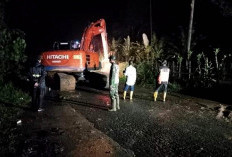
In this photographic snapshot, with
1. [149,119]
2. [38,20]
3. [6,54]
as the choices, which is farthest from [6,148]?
[38,20]

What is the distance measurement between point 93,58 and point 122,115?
22.5ft

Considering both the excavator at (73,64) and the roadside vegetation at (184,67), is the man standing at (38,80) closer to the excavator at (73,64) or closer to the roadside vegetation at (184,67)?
the excavator at (73,64)

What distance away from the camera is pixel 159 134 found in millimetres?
6398

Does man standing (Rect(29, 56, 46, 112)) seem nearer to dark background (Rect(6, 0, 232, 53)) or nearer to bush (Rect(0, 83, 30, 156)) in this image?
bush (Rect(0, 83, 30, 156))

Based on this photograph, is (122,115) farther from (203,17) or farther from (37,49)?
(37,49)

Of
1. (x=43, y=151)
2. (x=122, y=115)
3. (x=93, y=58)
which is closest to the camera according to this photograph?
(x=43, y=151)

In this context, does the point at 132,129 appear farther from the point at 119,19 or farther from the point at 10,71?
the point at 119,19

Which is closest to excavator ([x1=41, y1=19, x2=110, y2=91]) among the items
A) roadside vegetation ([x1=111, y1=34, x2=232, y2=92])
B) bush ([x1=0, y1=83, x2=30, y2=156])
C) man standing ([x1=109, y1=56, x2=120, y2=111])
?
bush ([x1=0, y1=83, x2=30, y2=156])

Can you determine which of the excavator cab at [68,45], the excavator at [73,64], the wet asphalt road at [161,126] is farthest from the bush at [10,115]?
the excavator cab at [68,45]

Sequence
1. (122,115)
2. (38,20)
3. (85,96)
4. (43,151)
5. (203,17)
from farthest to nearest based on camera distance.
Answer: (38,20), (203,17), (85,96), (122,115), (43,151)

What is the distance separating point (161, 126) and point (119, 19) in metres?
22.3

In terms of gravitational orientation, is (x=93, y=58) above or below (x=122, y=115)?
above

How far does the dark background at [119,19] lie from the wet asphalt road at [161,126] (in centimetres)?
897

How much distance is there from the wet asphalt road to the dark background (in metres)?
8.97
